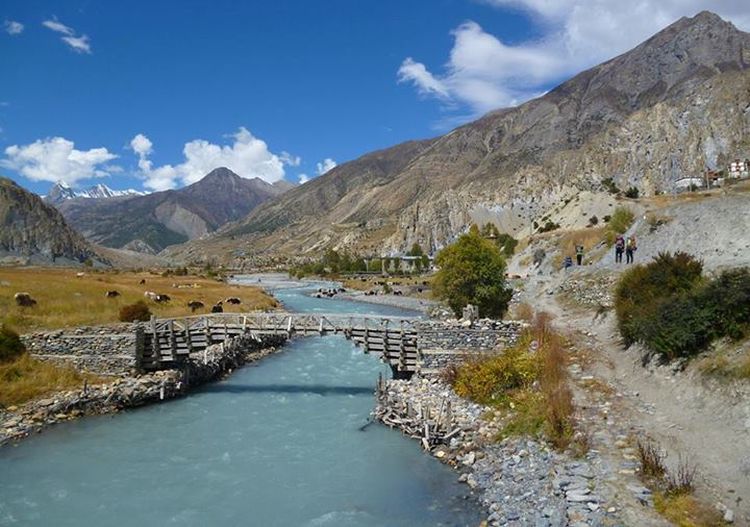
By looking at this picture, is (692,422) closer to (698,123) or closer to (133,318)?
(133,318)

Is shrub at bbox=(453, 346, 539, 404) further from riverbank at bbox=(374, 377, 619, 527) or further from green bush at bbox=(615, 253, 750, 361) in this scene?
green bush at bbox=(615, 253, 750, 361)

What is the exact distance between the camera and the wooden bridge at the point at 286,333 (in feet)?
103

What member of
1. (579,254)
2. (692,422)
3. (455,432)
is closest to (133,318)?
(455,432)

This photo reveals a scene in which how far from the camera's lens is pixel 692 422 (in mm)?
17188

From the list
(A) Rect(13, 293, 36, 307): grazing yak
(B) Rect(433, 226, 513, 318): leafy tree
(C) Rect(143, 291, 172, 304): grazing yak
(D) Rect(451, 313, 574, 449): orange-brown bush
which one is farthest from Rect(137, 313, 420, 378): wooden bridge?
(C) Rect(143, 291, 172, 304): grazing yak

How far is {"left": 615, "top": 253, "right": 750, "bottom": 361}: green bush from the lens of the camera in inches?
766

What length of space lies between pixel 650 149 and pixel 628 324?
486 feet

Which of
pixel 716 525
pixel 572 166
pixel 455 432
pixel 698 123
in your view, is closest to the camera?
pixel 716 525

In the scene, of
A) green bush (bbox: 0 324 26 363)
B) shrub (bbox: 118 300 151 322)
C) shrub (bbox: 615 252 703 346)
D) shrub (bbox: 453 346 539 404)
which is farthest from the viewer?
shrub (bbox: 118 300 151 322)

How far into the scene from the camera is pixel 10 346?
31.2 meters

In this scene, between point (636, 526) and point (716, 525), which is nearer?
point (716, 525)

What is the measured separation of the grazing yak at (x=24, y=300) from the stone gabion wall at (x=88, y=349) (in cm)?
856

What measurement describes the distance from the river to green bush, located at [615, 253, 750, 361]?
9.44 m

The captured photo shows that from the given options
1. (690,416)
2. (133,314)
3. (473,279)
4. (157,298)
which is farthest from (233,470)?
(157,298)
